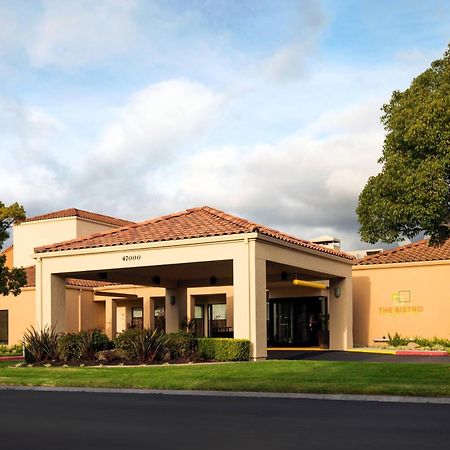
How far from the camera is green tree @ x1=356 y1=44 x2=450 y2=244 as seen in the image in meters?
17.5

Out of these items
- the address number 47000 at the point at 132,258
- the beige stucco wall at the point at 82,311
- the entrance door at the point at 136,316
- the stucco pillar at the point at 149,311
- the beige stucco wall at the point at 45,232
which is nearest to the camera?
the address number 47000 at the point at 132,258

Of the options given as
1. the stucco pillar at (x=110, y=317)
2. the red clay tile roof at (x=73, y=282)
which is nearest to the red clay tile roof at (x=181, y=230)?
the red clay tile roof at (x=73, y=282)

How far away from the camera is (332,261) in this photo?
30.7m

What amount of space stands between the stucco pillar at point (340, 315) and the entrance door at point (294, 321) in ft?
16.8

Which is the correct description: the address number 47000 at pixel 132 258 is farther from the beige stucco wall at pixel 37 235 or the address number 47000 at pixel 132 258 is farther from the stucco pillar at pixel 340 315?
the beige stucco wall at pixel 37 235

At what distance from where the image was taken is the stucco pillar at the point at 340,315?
32.1 m

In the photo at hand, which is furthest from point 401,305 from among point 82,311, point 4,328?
point 4,328

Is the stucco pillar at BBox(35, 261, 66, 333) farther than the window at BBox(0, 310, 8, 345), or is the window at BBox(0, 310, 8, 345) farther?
the window at BBox(0, 310, 8, 345)

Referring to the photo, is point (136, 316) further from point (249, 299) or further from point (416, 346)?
point (249, 299)

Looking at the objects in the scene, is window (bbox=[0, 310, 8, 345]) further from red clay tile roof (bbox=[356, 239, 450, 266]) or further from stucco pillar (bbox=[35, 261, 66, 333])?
red clay tile roof (bbox=[356, 239, 450, 266])

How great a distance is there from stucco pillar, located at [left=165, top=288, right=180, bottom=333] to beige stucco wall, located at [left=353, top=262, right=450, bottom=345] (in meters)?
8.81

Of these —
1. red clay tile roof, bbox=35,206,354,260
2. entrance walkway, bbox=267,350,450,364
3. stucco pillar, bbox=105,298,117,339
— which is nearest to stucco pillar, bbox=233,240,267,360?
red clay tile roof, bbox=35,206,354,260

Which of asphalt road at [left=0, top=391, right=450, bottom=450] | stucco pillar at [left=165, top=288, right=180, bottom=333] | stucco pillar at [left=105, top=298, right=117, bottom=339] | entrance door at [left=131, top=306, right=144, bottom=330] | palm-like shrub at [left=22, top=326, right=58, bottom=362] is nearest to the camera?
asphalt road at [left=0, top=391, right=450, bottom=450]

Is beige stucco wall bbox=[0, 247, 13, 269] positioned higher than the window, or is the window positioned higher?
beige stucco wall bbox=[0, 247, 13, 269]
